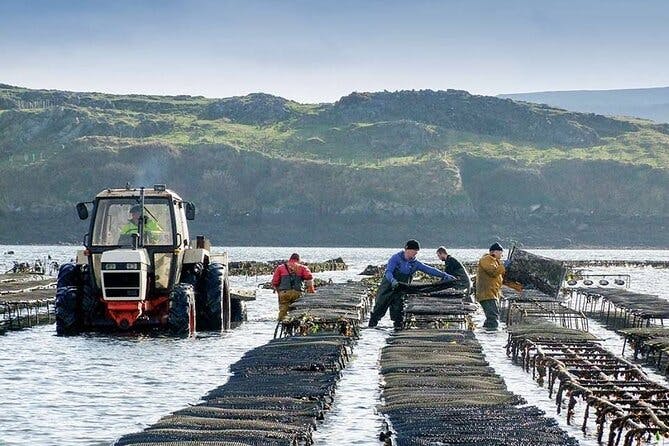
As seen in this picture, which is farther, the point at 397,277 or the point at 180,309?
the point at 397,277

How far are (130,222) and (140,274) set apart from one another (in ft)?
6.62

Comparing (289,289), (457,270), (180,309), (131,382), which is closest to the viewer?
(131,382)

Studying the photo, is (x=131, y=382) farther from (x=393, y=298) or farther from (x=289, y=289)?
(x=289, y=289)

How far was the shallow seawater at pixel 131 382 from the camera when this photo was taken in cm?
1556

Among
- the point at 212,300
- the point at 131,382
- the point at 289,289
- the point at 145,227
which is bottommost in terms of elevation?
the point at 131,382

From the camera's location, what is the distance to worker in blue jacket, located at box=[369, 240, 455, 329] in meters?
28.4

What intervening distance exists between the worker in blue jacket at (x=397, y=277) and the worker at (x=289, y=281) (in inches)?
74.9

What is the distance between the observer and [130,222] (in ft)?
88.3

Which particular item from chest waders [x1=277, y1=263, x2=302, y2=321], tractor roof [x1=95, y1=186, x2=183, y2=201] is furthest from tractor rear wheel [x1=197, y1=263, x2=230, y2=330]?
chest waders [x1=277, y1=263, x2=302, y2=321]

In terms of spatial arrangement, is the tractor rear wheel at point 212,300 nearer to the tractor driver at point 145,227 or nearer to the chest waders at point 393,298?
the tractor driver at point 145,227

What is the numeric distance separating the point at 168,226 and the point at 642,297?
13.4m

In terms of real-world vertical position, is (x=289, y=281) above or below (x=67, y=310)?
above

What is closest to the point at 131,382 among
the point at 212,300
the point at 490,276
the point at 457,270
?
the point at 212,300

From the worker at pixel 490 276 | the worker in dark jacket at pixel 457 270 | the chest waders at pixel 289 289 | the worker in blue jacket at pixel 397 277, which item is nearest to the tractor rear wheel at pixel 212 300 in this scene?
the chest waders at pixel 289 289
